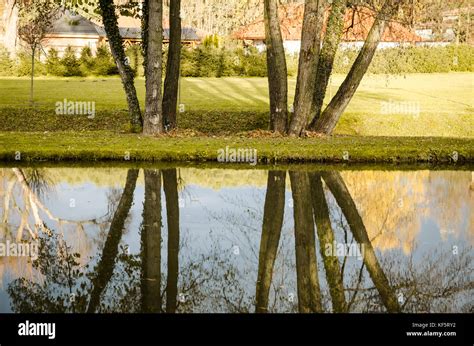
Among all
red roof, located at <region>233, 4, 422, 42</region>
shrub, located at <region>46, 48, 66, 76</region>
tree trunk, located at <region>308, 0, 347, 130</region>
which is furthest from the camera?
shrub, located at <region>46, 48, 66, 76</region>

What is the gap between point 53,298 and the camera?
874cm

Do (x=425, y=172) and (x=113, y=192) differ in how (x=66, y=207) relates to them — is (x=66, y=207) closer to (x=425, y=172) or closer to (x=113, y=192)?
(x=113, y=192)

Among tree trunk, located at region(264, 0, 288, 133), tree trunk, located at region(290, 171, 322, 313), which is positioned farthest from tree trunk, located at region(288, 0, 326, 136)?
tree trunk, located at region(290, 171, 322, 313)

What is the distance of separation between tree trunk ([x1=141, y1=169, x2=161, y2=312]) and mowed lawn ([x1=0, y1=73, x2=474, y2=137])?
41.7 feet

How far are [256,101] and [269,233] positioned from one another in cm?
2289

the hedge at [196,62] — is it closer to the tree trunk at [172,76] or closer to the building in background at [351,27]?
the building in background at [351,27]

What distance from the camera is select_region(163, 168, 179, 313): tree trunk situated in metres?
9.03

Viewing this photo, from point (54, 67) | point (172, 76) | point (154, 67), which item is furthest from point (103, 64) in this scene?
point (154, 67)

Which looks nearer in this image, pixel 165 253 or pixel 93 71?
pixel 165 253

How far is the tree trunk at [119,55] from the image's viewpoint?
23.5 metres

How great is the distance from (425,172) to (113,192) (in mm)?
6837

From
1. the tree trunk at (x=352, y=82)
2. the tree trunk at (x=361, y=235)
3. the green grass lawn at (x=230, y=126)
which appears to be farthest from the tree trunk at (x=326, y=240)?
the tree trunk at (x=352, y=82)

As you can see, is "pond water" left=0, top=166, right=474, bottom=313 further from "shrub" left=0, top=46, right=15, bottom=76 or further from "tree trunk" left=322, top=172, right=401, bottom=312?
"shrub" left=0, top=46, right=15, bottom=76
